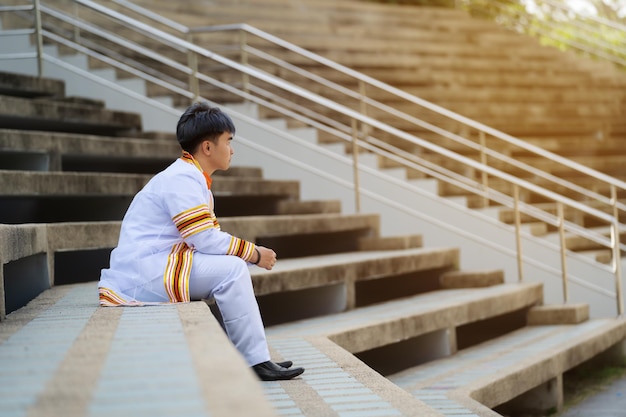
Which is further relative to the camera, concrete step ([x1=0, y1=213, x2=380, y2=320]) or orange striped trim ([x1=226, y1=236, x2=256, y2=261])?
concrete step ([x1=0, y1=213, x2=380, y2=320])

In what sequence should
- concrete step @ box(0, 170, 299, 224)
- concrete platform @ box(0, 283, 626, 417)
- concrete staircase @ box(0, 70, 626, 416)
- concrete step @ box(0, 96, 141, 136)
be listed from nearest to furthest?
1. concrete platform @ box(0, 283, 626, 417)
2. concrete staircase @ box(0, 70, 626, 416)
3. concrete step @ box(0, 170, 299, 224)
4. concrete step @ box(0, 96, 141, 136)

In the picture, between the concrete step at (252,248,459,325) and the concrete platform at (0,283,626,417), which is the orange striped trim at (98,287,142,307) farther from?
the concrete step at (252,248,459,325)

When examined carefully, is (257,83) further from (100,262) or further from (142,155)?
(100,262)

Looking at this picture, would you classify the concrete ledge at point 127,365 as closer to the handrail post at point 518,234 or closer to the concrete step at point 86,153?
the concrete step at point 86,153

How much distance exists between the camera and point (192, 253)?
3975mm

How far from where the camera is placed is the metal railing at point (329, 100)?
7.95 m

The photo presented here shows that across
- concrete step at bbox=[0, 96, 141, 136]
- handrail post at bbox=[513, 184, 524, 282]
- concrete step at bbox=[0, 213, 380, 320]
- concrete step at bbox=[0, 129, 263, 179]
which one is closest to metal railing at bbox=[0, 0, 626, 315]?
handrail post at bbox=[513, 184, 524, 282]

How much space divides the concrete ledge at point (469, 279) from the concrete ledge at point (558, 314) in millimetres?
355

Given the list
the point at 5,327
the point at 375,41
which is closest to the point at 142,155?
the point at 5,327

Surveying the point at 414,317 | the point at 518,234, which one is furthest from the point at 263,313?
the point at 518,234

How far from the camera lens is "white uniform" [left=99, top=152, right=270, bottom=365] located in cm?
385

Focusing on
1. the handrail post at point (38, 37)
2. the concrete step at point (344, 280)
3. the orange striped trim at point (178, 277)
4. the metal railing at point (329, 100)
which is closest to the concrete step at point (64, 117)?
the handrail post at point (38, 37)

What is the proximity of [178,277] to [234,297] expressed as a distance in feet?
0.83

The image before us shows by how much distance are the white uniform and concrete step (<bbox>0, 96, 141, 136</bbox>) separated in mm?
2909
